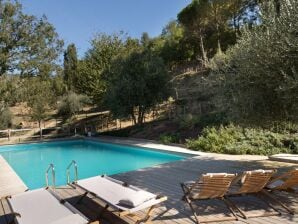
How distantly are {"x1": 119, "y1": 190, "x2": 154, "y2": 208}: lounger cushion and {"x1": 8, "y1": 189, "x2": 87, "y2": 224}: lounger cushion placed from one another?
0.82 m

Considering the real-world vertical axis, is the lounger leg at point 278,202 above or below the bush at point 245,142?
below

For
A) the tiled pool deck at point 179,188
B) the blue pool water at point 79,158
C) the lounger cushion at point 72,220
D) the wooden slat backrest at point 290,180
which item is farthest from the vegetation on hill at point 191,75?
the lounger cushion at point 72,220

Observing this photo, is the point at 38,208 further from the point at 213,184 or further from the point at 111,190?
the point at 213,184

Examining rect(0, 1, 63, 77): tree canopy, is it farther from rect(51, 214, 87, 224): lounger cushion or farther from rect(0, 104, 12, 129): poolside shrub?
rect(51, 214, 87, 224): lounger cushion

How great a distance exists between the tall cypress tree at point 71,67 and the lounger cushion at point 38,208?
87.5 feet

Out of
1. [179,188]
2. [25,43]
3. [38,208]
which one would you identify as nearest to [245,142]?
[179,188]

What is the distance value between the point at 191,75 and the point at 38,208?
87.8 ft

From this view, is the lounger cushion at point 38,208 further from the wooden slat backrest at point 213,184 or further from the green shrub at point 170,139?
the green shrub at point 170,139

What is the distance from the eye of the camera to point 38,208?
511 cm

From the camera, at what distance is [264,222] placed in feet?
16.7

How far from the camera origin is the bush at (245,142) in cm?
1182

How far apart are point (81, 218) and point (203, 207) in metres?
2.44

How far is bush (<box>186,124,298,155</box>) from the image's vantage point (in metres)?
11.8

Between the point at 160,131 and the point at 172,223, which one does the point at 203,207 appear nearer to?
the point at 172,223
